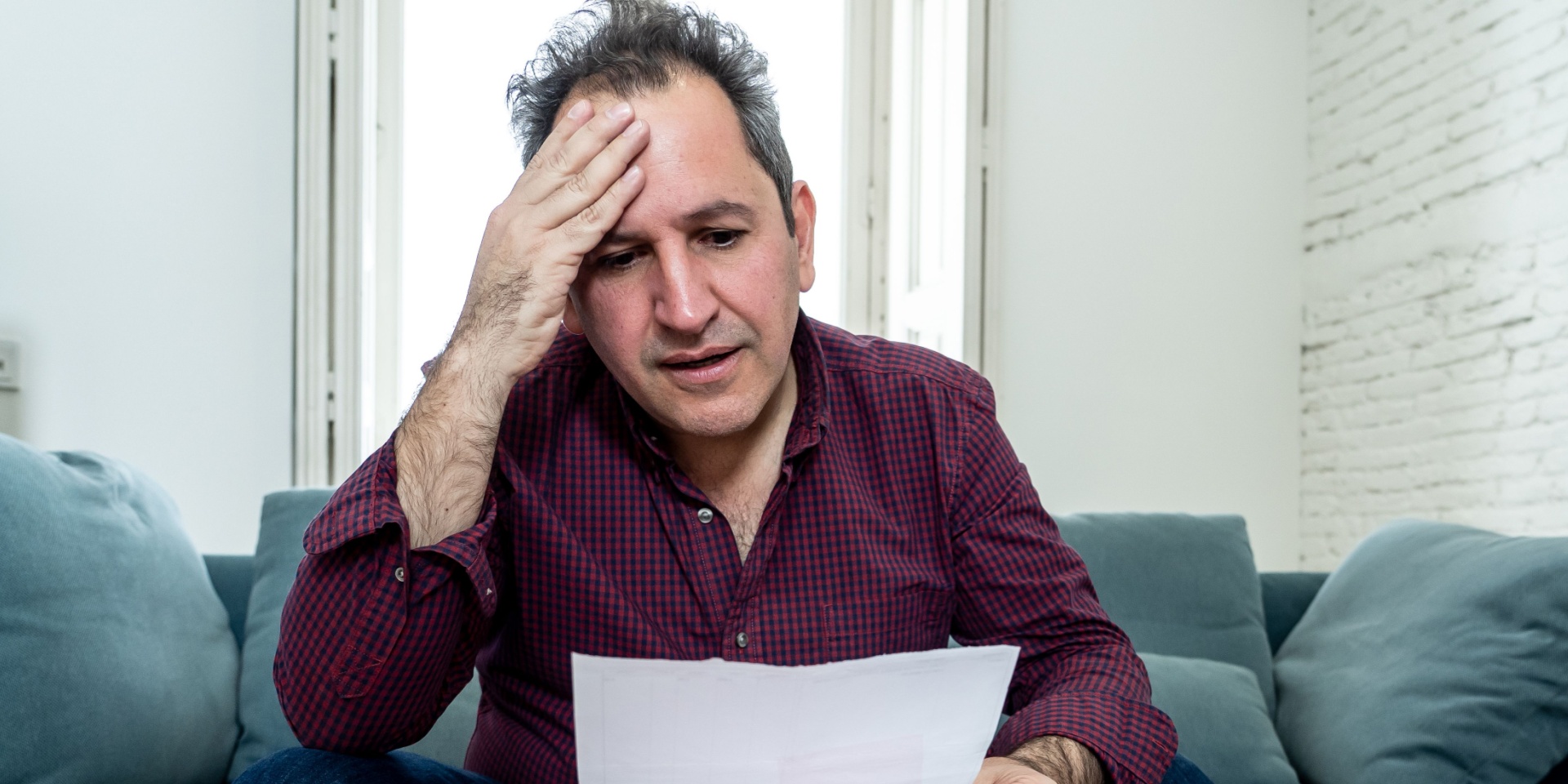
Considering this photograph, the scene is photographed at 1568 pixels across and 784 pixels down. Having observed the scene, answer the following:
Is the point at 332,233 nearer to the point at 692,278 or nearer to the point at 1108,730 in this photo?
the point at 692,278

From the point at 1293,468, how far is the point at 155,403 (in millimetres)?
3386

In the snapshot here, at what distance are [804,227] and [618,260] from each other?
0.86ft

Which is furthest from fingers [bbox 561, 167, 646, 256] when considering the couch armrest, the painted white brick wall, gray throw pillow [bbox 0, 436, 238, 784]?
the painted white brick wall

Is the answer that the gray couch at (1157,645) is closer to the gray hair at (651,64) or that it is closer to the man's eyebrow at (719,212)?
the gray hair at (651,64)

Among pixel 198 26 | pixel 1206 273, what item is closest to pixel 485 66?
pixel 198 26

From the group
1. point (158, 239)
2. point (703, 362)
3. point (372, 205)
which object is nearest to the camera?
point (703, 362)

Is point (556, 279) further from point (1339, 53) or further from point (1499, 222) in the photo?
point (1339, 53)

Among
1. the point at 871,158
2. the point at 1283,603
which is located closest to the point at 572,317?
the point at 1283,603

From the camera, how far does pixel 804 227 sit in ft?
4.31

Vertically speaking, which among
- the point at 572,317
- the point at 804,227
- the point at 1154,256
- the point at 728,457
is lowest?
the point at 728,457

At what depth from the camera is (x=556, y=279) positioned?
1083mm

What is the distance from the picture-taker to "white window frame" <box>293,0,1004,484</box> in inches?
131

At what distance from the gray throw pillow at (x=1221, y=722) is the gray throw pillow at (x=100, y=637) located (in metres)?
1.39

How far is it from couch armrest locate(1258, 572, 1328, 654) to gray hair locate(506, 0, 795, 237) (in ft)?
4.68
